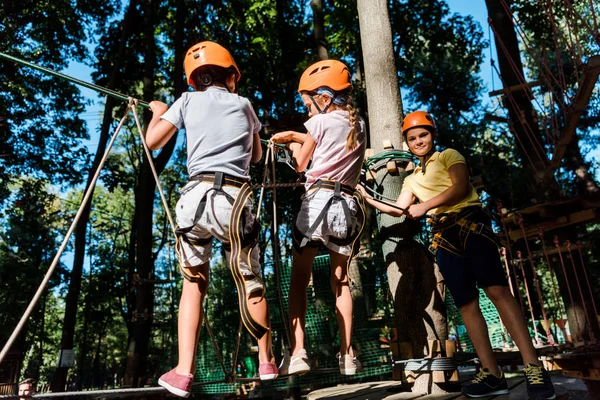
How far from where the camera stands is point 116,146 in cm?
2572

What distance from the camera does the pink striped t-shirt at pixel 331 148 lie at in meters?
3.57

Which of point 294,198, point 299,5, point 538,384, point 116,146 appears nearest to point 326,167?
point 538,384

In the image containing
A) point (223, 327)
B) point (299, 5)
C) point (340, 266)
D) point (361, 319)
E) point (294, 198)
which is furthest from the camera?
point (299, 5)

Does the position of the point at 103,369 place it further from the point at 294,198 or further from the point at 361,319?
the point at 361,319

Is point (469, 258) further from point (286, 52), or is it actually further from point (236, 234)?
point (286, 52)

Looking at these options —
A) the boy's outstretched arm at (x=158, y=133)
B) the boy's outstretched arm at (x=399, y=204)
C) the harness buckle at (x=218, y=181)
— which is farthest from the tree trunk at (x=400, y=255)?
the boy's outstretched arm at (x=158, y=133)

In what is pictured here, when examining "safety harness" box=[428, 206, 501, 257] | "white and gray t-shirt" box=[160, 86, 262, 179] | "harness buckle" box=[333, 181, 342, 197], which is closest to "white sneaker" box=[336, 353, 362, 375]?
"safety harness" box=[428, 206, 501, 257]

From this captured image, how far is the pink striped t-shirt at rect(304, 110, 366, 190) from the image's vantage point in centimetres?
357

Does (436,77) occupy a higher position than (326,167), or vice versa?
(436,77)

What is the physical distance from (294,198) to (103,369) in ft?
78.4

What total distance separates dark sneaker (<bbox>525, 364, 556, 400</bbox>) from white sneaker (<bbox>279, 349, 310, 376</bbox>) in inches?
50.4

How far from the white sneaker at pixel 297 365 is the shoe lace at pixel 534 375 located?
1.28 metres

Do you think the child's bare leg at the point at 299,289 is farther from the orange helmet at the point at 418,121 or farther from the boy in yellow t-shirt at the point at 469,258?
the orange helmet at the point at 418,121

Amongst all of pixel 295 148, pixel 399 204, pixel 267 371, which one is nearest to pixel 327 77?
pixel 295 148
